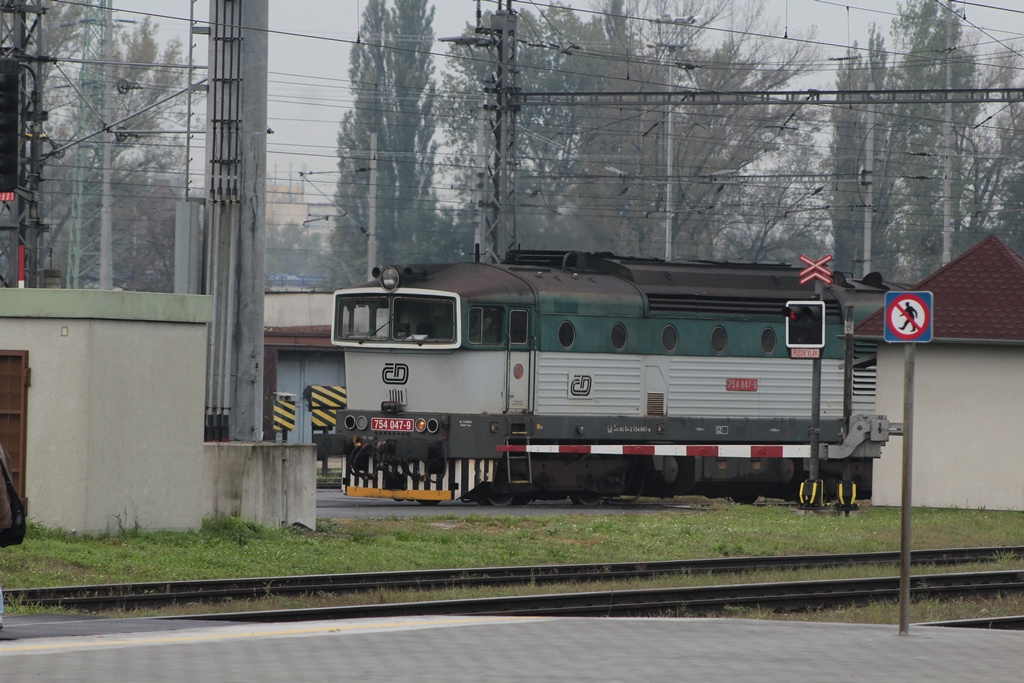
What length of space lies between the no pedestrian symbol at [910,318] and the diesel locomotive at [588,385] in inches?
389

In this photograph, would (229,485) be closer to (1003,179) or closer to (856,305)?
(856,305)

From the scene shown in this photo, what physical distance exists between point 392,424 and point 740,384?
625 cm

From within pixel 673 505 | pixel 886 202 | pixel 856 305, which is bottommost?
pixel 673 505

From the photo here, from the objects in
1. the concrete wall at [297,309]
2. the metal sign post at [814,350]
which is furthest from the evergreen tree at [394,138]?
the metal sign post at [814,350]

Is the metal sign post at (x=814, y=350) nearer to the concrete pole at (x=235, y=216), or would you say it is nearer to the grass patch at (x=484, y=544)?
the grass patch at (x=484, y=544)

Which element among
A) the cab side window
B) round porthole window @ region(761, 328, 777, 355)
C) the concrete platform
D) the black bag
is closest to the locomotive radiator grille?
the cab side window

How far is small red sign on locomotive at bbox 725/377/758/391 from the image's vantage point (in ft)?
79.2

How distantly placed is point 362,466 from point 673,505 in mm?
5716

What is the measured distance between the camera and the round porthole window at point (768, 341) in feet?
79.9

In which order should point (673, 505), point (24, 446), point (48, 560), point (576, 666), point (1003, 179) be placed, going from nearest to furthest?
point (576, 666)
point (48, 560)
point (24, 446)
point (673, 505)
point (1003, 179)

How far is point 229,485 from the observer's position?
16.6 metres

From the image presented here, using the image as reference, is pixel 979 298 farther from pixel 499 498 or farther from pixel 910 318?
pixel 910 318

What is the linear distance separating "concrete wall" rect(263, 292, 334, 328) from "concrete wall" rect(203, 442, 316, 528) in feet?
90.3

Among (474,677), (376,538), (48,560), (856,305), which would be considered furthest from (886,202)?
(474,677)
